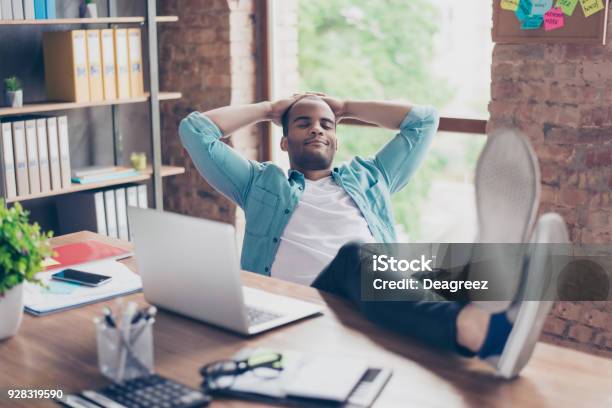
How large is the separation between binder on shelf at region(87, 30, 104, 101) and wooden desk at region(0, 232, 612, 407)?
1959 millimetres

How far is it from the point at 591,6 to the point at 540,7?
18cm

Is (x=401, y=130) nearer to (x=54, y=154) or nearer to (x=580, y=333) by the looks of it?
(x=580, y=333)

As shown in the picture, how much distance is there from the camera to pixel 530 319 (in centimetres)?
130

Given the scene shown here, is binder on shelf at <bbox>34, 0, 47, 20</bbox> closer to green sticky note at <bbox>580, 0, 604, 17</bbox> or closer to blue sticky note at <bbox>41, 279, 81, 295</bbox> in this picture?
blue sticky note at <bbox>41, 279, 81, 295</bbox>

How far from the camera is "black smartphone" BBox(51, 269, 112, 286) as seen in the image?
189cm

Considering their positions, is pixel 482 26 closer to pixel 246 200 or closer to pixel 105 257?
pixel 246 200

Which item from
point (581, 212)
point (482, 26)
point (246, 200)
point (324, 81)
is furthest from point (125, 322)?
point (324, 81)

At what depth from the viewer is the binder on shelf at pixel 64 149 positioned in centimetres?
344

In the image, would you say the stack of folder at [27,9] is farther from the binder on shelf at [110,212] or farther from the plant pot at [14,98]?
the binder on shelf at [110,212]

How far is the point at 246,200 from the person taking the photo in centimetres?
253

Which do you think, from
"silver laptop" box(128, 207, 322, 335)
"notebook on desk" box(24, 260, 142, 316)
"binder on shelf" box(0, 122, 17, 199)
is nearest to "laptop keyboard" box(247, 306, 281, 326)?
"silver laptop" box(128, 207, 322, 335)

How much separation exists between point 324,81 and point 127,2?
1125mm

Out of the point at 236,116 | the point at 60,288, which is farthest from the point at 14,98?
the point at 60,288

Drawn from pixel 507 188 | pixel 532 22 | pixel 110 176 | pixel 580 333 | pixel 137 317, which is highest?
pixel 532 22
